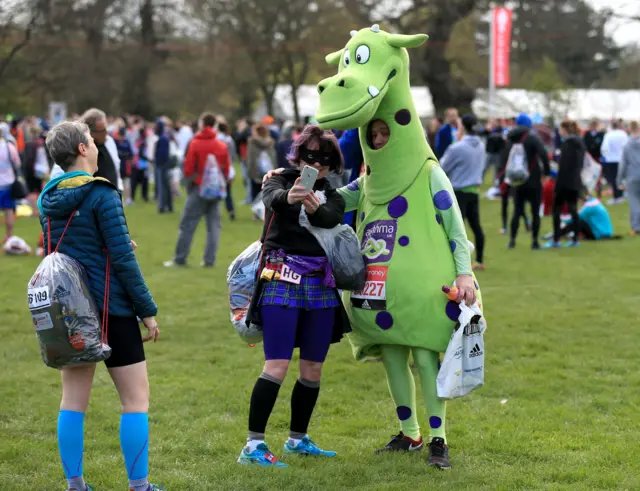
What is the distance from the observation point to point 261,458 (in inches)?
195

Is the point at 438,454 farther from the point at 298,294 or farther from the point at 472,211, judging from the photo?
the point at 472,211

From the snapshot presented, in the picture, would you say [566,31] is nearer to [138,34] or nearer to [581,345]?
[138,34]

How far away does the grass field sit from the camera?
16.1 ft

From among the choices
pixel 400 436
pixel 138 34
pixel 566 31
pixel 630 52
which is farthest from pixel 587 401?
pixel 630 52

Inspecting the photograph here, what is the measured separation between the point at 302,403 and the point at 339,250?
0.91 meters

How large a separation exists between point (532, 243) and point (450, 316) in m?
10.2

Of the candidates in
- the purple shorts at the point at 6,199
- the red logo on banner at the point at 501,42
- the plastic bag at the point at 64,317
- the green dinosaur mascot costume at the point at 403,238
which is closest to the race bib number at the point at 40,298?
the plastic bag at the point at 64,317

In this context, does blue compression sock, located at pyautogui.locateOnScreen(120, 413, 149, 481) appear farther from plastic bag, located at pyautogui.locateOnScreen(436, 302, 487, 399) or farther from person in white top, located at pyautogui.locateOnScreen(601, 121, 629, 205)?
person in white top, located at pyautogui.locateOnScreen(601, 121, 629, 205)

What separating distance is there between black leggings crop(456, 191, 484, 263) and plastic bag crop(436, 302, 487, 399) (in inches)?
279

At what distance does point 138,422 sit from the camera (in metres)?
4.30

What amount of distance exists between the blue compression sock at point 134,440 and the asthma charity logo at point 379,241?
152cm

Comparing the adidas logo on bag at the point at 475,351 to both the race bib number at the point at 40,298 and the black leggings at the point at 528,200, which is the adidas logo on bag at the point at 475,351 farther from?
the black leggings at the point at 528,200

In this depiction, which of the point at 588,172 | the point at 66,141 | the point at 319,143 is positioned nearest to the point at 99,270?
the point at 66,141

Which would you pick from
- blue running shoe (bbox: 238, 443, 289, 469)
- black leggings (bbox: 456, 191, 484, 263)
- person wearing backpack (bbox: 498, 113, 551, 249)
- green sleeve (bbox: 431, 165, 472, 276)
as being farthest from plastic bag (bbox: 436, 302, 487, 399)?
person wearing backpack (bbox: 498, 113, 551, 249)
